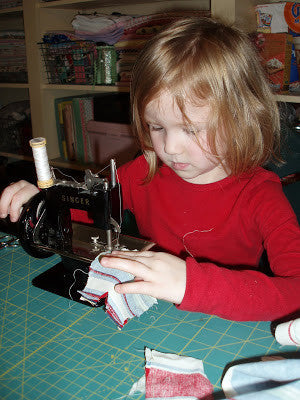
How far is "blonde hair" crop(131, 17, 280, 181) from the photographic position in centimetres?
86

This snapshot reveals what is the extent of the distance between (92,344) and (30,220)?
1.19 feet

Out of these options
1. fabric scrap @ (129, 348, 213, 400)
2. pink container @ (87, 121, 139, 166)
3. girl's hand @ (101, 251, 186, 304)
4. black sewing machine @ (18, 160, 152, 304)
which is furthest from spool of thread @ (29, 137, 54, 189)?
pink container @ (87, 121, 139, 166)

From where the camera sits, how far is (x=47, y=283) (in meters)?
0.93

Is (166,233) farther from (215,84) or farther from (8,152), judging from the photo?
(8,152)

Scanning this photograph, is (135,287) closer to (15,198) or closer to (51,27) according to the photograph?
(15,198)

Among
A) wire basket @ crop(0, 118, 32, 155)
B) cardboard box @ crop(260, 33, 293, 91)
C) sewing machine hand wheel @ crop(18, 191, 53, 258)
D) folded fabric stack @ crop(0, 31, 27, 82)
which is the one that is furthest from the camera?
wire basket @ crop(0, 118, 32, 155)

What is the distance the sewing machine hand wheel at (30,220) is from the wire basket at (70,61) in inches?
47.2

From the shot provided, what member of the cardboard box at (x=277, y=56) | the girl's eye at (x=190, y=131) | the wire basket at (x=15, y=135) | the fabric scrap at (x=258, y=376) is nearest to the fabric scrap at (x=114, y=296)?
the fabric scrap at (x=258, y=376)

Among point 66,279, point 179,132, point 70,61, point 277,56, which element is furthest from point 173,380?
point 70,61

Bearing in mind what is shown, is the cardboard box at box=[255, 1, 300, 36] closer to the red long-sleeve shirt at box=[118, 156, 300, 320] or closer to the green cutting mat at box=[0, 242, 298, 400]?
the red long-sleeve shirt at box=[118, 156, 300, 320]

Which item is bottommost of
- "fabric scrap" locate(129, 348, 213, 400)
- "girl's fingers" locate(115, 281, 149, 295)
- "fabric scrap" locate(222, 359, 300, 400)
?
"fabric scrap" locate(129, 348, 213, 400)

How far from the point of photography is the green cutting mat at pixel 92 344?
65 centimetres

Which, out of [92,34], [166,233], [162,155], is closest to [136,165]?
[166,233]

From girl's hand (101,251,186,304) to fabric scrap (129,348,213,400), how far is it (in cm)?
10
